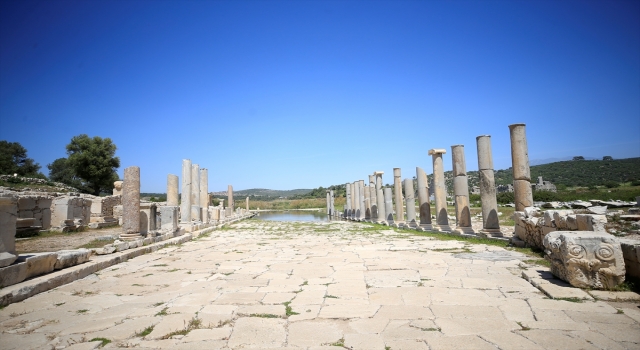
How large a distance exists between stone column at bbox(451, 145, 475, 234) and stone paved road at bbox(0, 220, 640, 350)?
6.12 meters

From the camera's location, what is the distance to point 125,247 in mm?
9180

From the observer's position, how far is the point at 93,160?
133 feet

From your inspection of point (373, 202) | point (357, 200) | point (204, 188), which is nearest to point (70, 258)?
point (204, 188)

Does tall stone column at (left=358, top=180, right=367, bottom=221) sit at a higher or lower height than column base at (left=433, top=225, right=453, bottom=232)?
higher

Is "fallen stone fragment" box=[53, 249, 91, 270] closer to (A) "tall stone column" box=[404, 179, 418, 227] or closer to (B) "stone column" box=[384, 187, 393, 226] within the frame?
(A) "tall stone column" box=[404, 179, 418, 227]

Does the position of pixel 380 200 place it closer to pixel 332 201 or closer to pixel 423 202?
pixel 423 202

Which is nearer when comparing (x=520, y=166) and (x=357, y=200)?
(x=520, y=166)

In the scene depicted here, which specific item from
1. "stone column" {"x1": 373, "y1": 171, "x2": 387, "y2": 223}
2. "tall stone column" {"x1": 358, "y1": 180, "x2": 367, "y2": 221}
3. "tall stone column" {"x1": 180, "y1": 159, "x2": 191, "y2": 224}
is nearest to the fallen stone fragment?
"tall stone column" {"x1": 180, "y1": 159, "x2": 191, "y2": 224}

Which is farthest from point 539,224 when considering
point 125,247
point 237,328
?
point 125,247

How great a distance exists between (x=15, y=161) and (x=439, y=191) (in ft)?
172

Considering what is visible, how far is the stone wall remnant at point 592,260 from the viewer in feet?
14.7

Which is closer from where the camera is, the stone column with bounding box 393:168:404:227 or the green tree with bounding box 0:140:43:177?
the stone column with bounding box 393:168:404:227

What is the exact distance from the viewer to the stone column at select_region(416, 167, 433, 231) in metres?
15.6

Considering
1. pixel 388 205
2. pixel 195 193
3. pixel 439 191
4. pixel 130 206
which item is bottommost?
pixel 388 205
